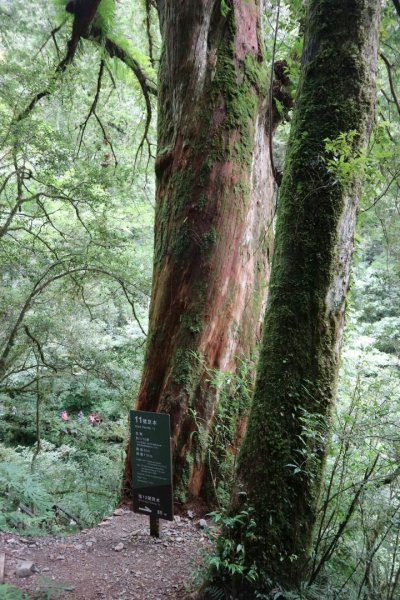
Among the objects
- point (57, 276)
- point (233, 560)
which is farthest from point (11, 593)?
point (57, 276)

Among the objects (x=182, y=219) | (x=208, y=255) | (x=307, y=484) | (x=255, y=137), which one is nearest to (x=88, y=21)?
(x=255, y=137)

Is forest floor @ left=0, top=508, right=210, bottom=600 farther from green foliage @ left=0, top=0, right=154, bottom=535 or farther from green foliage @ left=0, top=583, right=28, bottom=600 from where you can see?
green foliage @ left=0, top=0, right=154, bottom=535

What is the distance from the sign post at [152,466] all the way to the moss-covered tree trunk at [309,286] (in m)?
1.09

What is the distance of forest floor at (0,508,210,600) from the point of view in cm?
282

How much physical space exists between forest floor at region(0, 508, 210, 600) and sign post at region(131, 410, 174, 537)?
247 mm

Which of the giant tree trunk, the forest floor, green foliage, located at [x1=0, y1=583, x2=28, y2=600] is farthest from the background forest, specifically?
green foliage, located at [x1=0, y1=583, x2=28, y2=600]

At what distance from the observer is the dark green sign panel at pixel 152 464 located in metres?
3.37

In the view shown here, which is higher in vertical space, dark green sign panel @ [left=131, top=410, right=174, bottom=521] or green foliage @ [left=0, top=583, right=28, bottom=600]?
dark green sign panel @ [left=131, top=410, right=174, bottom=521]

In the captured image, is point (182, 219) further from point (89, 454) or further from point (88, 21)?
point (89, 454)

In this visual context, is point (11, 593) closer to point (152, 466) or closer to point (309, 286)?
point (152, 466)

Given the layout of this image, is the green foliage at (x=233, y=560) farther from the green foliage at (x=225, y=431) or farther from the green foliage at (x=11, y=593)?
the green foliage at (x=225, y=431)

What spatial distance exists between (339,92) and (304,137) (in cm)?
31

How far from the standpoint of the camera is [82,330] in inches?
349

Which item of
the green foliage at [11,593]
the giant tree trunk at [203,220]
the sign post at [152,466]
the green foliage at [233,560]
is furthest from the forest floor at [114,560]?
the giant tree trunk at [203,220]
